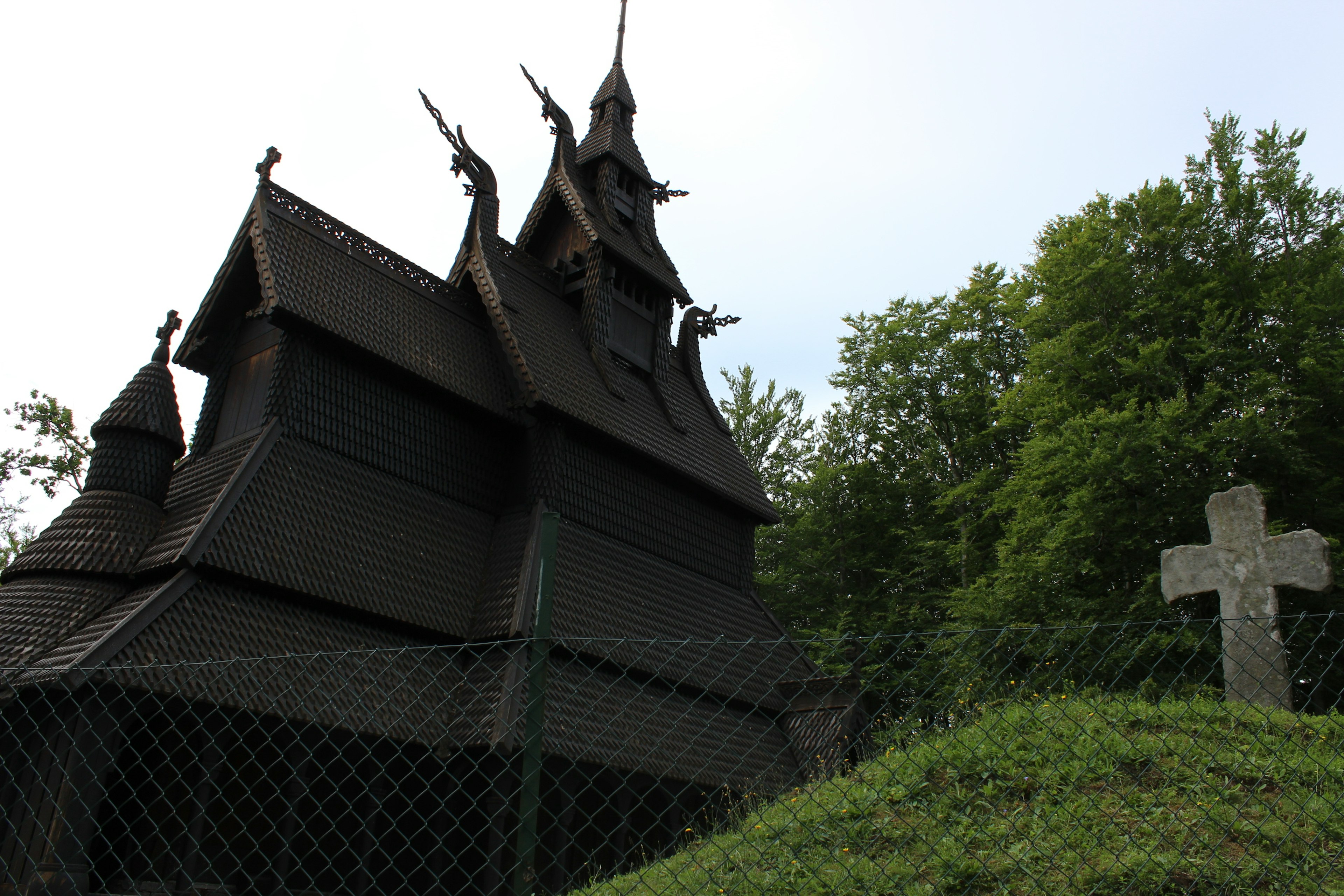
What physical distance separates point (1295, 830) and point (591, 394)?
1130 centimetres

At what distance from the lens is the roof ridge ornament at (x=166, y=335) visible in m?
13.4

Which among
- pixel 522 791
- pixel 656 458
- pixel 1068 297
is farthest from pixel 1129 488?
pixel 522 791

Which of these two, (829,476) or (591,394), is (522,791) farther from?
(829,476)

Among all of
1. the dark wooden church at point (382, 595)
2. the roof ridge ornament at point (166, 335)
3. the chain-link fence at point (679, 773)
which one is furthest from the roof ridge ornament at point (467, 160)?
the chain-link fence at point (679, 773)

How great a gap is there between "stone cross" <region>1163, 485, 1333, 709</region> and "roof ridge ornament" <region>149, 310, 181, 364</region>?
12.3 metres

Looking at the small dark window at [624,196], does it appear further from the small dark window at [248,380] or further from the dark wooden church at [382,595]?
the small dark window at [248,380]

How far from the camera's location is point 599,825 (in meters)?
12.7

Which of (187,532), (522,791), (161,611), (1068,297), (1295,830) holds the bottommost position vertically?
(1295,830)

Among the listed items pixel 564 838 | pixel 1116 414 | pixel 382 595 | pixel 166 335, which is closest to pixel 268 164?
pixel 166 335

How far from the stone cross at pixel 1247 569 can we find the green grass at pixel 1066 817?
850 mm

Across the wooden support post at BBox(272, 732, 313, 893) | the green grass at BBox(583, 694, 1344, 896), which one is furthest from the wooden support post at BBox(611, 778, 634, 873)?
the green grass at BBox(583, 694, 1344, 896)

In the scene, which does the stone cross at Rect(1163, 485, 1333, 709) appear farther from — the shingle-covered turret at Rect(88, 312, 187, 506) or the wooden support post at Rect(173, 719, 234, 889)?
the shingle-covered turret at Rect(88, 312, 187, 506)

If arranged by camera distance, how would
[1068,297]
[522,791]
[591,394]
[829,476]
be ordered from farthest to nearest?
[829,476], [1068,297], [591,394], [522,791]

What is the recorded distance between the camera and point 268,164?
13664 mm
